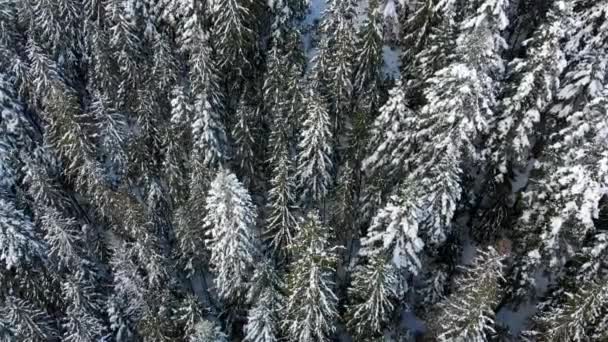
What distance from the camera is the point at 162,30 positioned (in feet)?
128

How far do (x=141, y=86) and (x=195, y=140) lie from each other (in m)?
8.63

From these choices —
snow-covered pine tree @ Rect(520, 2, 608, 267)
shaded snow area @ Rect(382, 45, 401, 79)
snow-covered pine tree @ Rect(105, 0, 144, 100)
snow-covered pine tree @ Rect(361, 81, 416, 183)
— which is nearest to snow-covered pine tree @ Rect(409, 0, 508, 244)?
→ snow-covered pine tree @ Rect(361, 81, 416, 183)

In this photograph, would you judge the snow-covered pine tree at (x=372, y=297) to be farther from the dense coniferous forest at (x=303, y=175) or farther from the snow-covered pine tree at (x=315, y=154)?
the snow-covered pine tree at (x=315, y=154)

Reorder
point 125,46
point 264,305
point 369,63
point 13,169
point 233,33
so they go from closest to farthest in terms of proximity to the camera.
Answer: point 264,305
point 369,63
point 233,33
point 13,169
point 125,46

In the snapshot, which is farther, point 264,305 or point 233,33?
point 233,33

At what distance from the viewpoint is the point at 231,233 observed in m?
24.0

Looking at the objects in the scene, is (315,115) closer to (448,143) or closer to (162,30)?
(448,143)

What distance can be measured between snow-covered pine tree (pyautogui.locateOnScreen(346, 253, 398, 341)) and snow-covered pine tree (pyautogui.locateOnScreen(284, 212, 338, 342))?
1268 millimetres

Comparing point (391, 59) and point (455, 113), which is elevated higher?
point (391, 59)

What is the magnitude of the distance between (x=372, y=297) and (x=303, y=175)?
374 inches

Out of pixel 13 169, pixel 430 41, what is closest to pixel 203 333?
pixel 430 41

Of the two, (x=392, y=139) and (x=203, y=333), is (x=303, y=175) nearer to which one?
(x=392, y=139)

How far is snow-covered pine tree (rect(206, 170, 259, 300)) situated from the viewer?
23.0 meters

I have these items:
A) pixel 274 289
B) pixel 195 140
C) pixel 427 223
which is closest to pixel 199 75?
pixel 195 140
